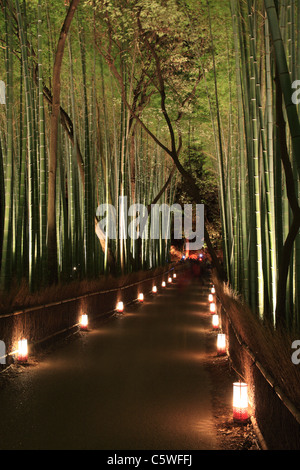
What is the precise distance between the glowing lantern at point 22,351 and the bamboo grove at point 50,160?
193cm

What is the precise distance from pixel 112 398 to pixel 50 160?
5550 mm

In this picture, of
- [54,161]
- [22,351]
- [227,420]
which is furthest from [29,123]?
[227,420]

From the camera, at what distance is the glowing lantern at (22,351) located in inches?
227

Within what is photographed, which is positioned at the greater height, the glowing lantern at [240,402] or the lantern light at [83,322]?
the glowing lantern at [240,402]

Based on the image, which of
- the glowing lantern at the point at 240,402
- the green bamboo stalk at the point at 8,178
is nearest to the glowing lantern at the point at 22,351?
the green bamboo stalk at the point at 8,178

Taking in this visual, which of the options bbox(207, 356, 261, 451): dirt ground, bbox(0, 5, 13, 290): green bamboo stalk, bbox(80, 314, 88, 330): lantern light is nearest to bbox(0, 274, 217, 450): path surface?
bbox(207, 356, 261, 451): dirt ground

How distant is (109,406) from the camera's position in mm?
4250

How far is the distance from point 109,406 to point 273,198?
2297 mm

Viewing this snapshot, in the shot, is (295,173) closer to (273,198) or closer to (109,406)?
(273,198)

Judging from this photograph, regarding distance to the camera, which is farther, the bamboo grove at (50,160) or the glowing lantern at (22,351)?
the bamboo grove at (50,160)

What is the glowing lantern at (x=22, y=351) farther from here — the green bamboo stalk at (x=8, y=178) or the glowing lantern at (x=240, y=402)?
the glowing lantern at (x=240, y=402)

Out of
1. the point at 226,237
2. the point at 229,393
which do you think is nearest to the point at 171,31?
the point at 226,237

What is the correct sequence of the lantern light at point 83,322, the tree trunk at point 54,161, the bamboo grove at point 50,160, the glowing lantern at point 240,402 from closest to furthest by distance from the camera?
the glowing lantern at point 240,402 → the bamboo grove at point 50,160 → the lantern light at point 83,322 → the tree trunk at point 54,161

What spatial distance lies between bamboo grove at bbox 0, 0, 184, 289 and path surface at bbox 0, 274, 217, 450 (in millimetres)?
1874
